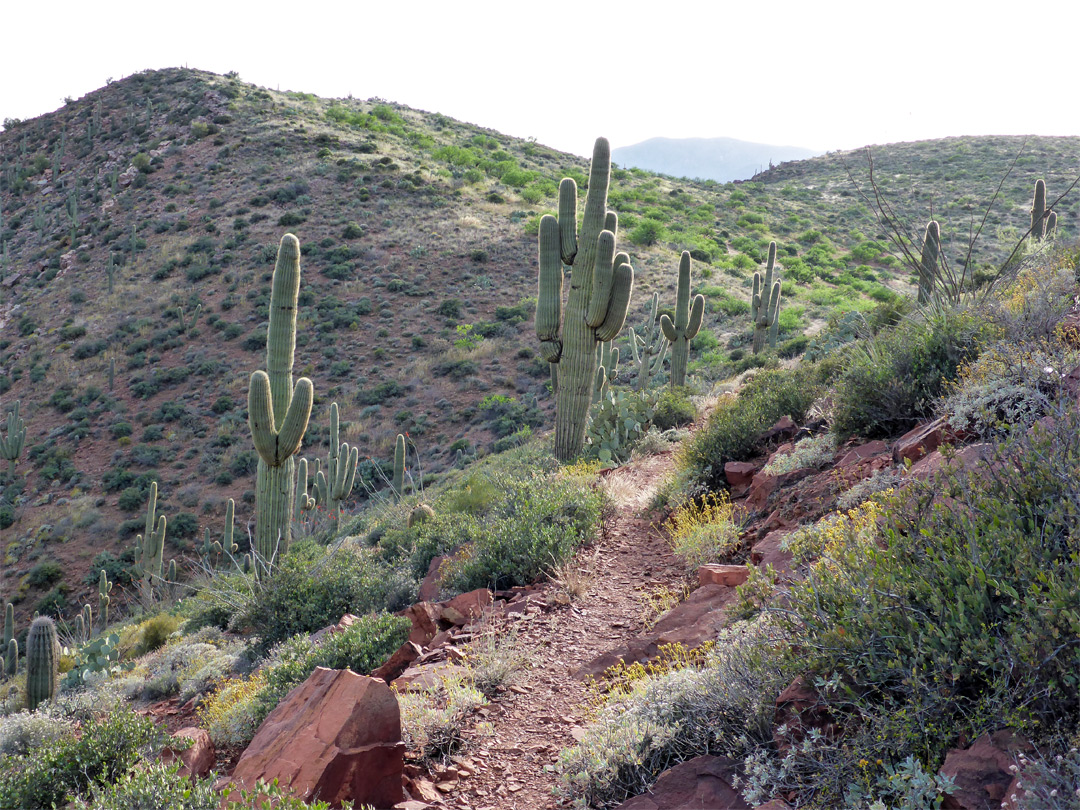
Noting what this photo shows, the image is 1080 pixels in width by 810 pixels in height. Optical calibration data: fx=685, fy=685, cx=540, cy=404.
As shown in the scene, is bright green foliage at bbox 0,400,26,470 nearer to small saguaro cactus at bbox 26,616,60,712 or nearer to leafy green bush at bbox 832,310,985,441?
small saguaro cactus at bbox 26,616,60,712

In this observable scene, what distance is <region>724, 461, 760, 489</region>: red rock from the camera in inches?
277

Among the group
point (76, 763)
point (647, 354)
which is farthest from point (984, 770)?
point (647, 354)

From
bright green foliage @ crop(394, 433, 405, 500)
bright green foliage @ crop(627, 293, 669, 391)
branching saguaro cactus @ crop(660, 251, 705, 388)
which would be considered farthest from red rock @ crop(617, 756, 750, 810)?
bright green foliage @ crop(627, 293, 669, 391)

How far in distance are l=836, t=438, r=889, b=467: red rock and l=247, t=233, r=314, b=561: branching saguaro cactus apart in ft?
23.6

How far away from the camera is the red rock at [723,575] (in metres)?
4.76

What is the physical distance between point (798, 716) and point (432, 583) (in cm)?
503

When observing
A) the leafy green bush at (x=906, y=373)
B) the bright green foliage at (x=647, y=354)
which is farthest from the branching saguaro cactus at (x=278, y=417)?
the bright green foliage at (x=647, y=354)

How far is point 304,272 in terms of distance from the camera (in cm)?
3300

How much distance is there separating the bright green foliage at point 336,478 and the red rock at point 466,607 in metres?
11.4

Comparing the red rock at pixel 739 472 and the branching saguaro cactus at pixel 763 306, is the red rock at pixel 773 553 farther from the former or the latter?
the branching saguaro cactus at pixel 763 306

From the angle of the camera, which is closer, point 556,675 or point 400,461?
point 556,675

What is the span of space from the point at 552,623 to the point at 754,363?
49.2 feet

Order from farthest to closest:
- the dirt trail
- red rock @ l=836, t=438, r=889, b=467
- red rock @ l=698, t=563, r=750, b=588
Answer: red rock @ l=836, t=438, r=889, b=467
red rock @ l=698, t=563, r=750, b=588
the dirt trail

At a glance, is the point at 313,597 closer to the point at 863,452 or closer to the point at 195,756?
the point at 195,756
